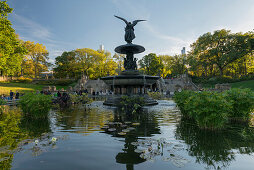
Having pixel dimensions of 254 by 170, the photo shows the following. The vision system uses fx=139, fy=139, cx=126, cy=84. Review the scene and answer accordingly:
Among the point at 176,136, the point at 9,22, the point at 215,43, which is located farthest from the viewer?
the point at 215,43

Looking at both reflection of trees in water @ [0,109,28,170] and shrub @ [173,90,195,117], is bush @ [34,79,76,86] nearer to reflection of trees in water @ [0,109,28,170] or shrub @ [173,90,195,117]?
reflection of trees in water @ [0,109,28,170]

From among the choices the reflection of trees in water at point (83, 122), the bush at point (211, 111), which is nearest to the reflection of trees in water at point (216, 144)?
the bush at point (211, 111)

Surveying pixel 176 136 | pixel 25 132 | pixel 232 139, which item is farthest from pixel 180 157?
pixel 25 132

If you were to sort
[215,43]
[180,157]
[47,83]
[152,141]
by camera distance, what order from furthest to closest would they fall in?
[47,83] → [215,43] → [152,141] → [180,157]

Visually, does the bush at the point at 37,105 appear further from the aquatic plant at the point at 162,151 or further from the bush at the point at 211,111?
the bush at the point at 211,111

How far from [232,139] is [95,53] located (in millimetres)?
53674

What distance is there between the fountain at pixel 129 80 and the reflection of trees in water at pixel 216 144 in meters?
7.29

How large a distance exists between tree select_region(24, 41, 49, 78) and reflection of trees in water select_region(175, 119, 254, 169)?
62.6 m

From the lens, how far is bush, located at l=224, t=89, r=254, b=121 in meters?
5.95

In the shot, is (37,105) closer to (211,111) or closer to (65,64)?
(211,111)

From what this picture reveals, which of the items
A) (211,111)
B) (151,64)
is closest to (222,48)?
(151,64)

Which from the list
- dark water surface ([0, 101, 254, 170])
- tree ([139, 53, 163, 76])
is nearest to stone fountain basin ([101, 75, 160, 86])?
dark water surface ([0, 101, 254, 170])

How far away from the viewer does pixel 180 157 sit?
309 centimetres

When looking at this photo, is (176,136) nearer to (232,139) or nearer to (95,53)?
(232,139)
